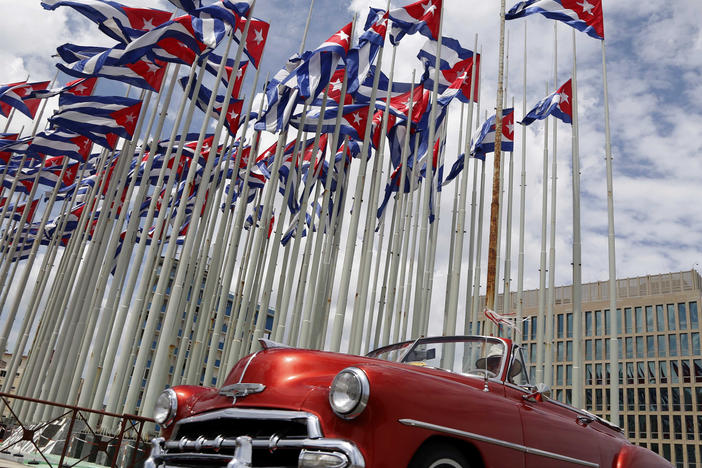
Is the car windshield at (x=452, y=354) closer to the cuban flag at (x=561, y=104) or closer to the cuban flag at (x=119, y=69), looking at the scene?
the cuban flag at (x=119, y=69)

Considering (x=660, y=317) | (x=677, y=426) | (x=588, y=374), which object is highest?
(x=660, y=317)

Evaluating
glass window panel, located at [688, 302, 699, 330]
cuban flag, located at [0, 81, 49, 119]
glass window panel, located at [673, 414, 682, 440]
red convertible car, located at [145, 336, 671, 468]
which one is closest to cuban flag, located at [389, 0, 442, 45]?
cuban flag, located at [0, 81, 49, 119]

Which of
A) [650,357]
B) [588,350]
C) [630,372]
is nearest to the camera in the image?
[650,357]

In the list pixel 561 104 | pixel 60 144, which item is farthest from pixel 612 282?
pixel 60 144

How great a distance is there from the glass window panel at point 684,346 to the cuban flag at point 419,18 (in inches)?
2406

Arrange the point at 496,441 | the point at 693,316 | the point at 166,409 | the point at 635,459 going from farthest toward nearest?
the point at 693,316
the point at 635,459
the point at 166,409
the point at 496,441

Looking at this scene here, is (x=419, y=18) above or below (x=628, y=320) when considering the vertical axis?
below

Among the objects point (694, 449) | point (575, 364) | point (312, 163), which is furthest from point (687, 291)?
point (312, 163)

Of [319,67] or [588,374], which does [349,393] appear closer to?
[319,67]

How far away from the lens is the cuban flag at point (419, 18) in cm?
1541

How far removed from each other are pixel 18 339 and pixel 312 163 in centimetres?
2117

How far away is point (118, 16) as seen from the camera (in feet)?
46.3

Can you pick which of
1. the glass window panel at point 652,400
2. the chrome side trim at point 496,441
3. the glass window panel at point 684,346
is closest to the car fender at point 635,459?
the chrome side trim at point 496,441

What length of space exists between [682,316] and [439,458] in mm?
70337
